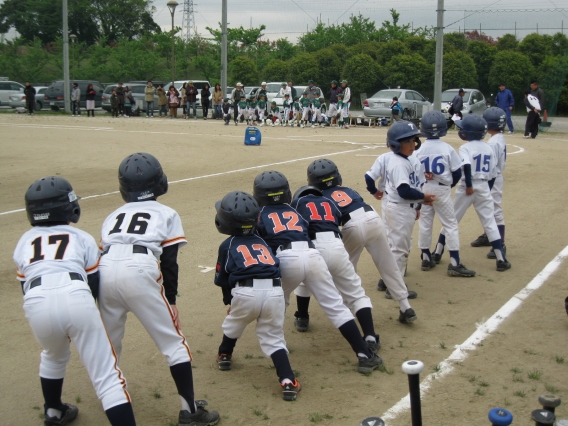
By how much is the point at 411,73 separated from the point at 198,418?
3567 cm

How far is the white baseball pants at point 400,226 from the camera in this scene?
6598 mm

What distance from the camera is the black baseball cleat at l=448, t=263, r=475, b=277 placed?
7.83 m

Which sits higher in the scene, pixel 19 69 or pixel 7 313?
pixel 19 69

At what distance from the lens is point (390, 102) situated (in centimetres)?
2980

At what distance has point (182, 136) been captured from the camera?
22.4 metres

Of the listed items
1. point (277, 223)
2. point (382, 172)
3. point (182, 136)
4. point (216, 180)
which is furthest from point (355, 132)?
point (277, 223)

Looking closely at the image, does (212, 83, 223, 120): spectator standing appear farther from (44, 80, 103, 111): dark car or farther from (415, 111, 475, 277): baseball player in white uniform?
(415, 111, 475, 277): baseball player in white uniform

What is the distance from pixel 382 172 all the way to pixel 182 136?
53.5ft

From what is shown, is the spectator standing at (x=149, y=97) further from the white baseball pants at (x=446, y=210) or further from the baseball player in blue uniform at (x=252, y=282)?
the baseball player in blue uniform at (x=252, y=282)

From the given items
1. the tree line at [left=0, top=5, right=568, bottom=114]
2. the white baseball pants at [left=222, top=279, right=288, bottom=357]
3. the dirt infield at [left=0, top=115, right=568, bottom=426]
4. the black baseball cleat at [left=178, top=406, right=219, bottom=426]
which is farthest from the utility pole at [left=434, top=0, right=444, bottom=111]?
the black baseball cleat at [left=178, top=406, right=219, bottom=426]

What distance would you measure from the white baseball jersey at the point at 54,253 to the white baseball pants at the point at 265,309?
1119mm

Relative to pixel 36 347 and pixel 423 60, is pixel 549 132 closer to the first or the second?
pixel 423 60

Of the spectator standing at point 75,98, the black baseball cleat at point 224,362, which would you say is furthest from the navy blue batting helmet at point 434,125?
the spectator standing at point 75,98

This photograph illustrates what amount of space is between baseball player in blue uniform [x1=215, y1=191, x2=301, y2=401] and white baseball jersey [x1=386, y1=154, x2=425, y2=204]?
2.04 m
